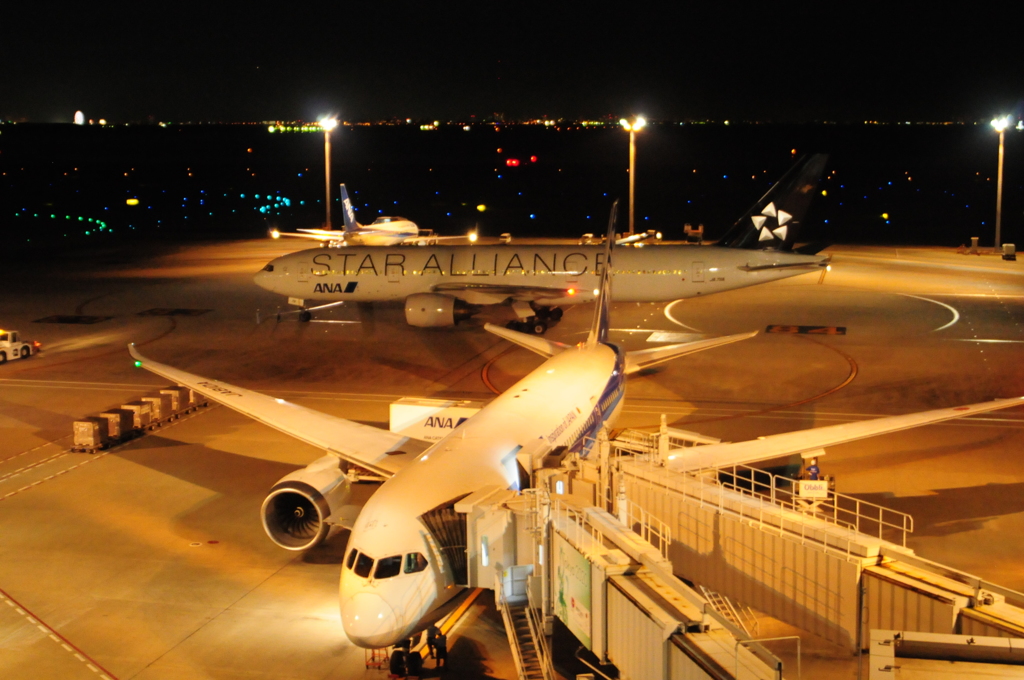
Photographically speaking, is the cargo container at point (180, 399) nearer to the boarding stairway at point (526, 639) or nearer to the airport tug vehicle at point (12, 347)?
the airport tug vehicle at point (12, 347)

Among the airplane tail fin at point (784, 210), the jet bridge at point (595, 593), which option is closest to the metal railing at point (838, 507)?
the jet bridge at point (595, 593)

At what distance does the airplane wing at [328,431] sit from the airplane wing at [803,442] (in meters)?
5.95

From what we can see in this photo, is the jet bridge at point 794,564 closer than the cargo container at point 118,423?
Yes

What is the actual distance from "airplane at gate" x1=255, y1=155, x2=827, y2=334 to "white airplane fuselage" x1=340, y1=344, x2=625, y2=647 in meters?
19.1

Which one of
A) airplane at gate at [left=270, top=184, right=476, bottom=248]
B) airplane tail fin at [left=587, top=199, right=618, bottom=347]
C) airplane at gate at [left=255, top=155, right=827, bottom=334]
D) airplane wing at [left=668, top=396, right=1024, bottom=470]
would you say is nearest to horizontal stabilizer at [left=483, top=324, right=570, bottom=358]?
airplane tail fin at [left=587, top=199, right=618, bottom=347]

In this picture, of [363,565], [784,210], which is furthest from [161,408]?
[784,210]

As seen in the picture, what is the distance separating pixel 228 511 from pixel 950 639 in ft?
54.8

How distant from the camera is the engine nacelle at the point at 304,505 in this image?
18.2 meters

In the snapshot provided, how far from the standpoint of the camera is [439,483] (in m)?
15.7

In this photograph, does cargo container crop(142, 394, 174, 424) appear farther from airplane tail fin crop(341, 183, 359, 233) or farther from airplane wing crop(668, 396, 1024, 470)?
airplane tail fin crop(341, 183, 359, 233)

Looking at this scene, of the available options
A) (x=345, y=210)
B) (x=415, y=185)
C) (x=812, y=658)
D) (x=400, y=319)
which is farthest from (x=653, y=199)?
(x=812, y=658)

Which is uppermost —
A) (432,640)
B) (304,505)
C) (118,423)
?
(118,423)

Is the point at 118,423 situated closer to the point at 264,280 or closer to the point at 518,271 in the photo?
the point at 264,280

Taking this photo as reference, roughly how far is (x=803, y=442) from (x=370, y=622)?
1129 cm
